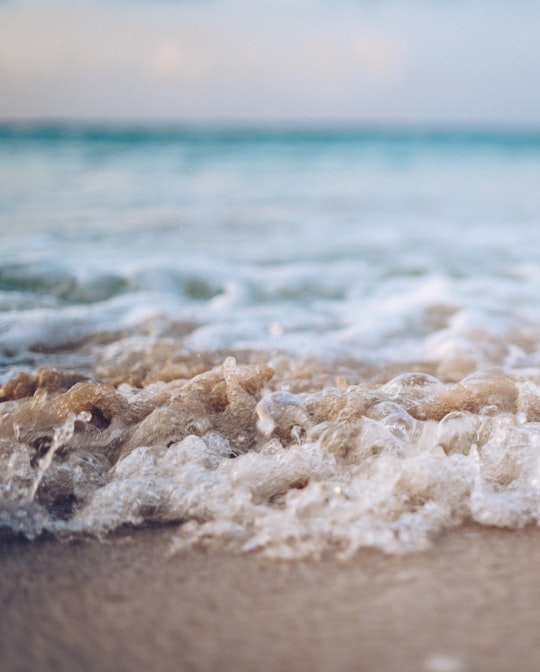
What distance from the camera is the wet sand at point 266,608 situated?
1.15 m

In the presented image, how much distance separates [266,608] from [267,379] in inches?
40.6

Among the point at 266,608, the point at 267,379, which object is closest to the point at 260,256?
the point at 267,379

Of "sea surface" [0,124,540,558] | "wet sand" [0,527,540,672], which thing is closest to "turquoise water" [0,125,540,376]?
"sea surface" [0,124,540,558]

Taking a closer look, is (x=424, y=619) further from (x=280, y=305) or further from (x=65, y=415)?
(x=280, y=305)

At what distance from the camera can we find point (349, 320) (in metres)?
3.73

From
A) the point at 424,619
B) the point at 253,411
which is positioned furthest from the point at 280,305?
the point at 424,619

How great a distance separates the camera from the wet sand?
115 cm

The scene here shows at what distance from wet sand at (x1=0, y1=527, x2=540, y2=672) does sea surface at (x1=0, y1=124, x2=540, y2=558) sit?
0.07 metres

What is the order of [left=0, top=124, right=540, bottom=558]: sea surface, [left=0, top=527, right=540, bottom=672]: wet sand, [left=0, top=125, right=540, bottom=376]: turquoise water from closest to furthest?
[left=0, top=527, right=540, bottom=672]: wet sand, [left=0, top=124, right=540, bottom=558]: sea surface, [left=0, top=125, right=540, bottom=376]: turquoise water

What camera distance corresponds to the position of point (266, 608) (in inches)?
50.9

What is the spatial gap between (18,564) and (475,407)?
1.32 metres

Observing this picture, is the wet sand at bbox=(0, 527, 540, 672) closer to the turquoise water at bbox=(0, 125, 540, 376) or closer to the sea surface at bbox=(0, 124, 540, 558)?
the sea surface at bbox=(0, 124, 540, 558)

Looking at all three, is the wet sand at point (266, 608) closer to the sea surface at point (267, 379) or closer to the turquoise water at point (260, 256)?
the sea surface at point (267, 379)

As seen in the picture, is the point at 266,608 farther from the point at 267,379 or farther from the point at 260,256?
the point at 260,256
